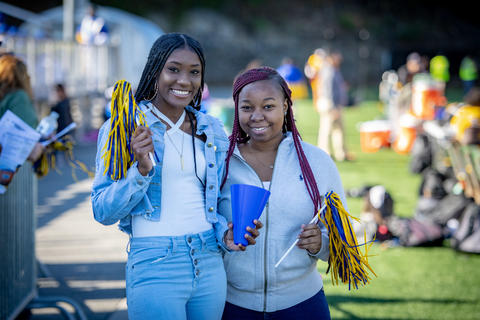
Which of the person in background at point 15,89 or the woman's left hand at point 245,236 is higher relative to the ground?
the person in background at point 15,89

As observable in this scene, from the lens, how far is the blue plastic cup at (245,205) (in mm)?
2219

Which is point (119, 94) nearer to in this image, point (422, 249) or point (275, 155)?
point (275, 155)

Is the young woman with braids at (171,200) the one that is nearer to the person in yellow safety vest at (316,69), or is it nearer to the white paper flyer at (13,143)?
the white paper flyer at (13,143)

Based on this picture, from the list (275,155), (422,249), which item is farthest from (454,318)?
(275,155)

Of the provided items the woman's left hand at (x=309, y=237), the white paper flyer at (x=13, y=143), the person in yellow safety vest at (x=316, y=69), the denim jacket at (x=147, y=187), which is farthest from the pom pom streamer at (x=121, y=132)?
the person in yellow safety vest at (x=316, y=69)

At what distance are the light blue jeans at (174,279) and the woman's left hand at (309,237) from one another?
37cm

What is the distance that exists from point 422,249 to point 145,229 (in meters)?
4.83

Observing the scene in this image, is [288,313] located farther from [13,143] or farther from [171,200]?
[13,143]

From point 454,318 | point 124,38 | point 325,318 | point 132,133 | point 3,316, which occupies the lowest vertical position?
point 454,318

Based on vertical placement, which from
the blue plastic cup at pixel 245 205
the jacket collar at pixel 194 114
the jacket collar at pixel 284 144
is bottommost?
the blue plastic cup at pixel 245 205

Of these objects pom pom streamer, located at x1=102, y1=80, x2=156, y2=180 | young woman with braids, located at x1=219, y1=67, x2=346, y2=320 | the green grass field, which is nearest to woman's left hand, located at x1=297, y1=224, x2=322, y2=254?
young woman with braids, located at x1=219, y1=67, x2=346, y2=320

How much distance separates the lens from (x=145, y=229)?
227cm

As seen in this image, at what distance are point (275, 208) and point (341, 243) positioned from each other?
335 millimetres

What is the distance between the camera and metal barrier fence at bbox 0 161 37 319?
3.70m
